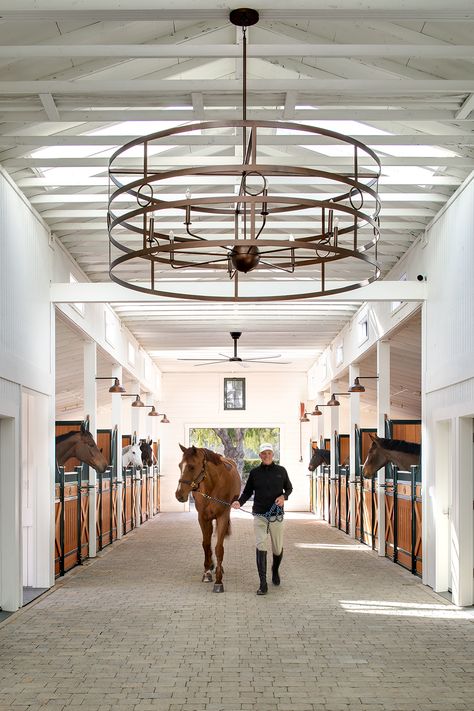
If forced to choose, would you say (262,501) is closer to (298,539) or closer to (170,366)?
(298,539)

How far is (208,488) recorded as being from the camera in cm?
1029

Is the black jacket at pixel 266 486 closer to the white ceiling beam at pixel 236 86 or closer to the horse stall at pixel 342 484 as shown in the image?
the white ceiling beam at pixel 236 86

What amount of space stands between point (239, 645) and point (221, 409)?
64.7 feet

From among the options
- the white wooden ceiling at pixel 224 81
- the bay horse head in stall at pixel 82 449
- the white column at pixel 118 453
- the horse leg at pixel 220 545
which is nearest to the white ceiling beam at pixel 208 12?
the white wooden ceiling at pixel 224 81

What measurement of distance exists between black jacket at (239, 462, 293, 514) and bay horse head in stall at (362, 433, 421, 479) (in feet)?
9.54

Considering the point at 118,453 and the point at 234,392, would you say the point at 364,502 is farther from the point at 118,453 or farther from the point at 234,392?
the point at 234,392

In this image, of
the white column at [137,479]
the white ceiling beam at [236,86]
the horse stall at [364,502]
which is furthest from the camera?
the white column at [137,479]

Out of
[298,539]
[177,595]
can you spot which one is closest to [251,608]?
[177,595]

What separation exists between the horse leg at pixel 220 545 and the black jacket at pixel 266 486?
1.81ft

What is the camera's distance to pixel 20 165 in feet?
27.2

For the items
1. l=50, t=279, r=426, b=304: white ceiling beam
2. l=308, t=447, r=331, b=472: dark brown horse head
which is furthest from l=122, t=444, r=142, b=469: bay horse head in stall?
l=50, t=279, r=426, b=304: white ceiling beam

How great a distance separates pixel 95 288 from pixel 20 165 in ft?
7.88

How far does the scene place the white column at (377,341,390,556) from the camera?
513 inches

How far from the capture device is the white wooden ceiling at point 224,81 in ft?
18.3
